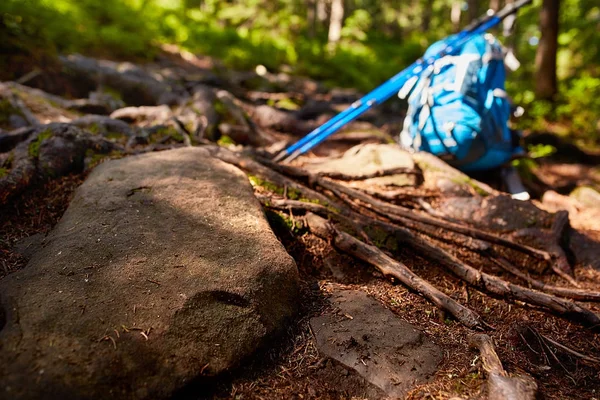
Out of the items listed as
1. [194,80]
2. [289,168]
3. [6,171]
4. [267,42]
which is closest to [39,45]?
[194,80]

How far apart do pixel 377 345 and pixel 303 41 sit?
1918 centimetres

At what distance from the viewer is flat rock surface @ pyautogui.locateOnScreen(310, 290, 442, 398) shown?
7.07 ft

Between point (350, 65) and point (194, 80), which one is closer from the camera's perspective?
point (194, 80)

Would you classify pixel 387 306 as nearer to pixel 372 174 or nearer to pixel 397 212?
pixel 397 212

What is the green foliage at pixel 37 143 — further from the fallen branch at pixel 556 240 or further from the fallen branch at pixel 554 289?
the fallen branch at pixel 556 240

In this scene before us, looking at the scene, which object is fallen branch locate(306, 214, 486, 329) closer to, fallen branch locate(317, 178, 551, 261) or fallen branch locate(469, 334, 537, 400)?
fallen branch locate(469, 334, 537, 400)

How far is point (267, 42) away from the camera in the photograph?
17797mm

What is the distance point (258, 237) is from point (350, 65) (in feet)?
52.2

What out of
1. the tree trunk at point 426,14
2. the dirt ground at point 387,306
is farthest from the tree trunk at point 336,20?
the dirt ground at point 387,306

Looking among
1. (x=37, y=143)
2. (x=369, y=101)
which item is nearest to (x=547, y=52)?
(x=369, y=101)

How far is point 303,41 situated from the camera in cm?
1909

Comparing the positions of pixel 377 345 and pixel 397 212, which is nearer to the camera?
pixel 377 345

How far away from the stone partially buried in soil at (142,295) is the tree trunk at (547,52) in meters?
13.1

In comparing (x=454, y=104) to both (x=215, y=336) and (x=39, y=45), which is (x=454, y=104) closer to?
(x=215, y=336)
